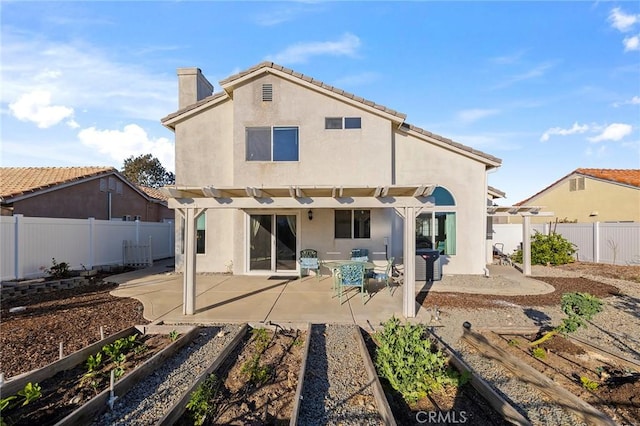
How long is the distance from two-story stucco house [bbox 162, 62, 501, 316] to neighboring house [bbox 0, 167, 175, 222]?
618 cm

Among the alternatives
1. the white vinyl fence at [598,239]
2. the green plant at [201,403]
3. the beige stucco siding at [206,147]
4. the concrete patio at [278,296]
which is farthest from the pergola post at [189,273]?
the white vinyl fence at [598,239]

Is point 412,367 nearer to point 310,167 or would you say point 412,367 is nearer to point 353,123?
point 310,167

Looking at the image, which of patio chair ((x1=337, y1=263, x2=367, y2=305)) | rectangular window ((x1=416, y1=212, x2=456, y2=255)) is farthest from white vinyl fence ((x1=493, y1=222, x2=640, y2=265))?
patio chair ((x1=337, y1=263, x2=367, y2=305))

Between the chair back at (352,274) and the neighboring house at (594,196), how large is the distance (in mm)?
15877

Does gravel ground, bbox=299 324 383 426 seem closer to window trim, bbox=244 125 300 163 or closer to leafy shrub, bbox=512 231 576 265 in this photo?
window trim, bbox=244 125 300 163

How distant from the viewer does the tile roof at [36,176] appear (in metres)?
13.2

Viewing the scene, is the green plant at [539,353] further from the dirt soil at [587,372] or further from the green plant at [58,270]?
the green plant at [58,270]

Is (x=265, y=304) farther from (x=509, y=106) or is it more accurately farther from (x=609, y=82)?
(x=609, y=82)

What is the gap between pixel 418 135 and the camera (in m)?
12.5

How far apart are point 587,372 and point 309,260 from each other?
778cm

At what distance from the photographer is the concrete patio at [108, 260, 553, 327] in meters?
7.24

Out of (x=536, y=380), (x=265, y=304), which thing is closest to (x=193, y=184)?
(x=265, y=304)

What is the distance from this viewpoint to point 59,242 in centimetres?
1176

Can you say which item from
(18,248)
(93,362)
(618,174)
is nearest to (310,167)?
(93,362)
